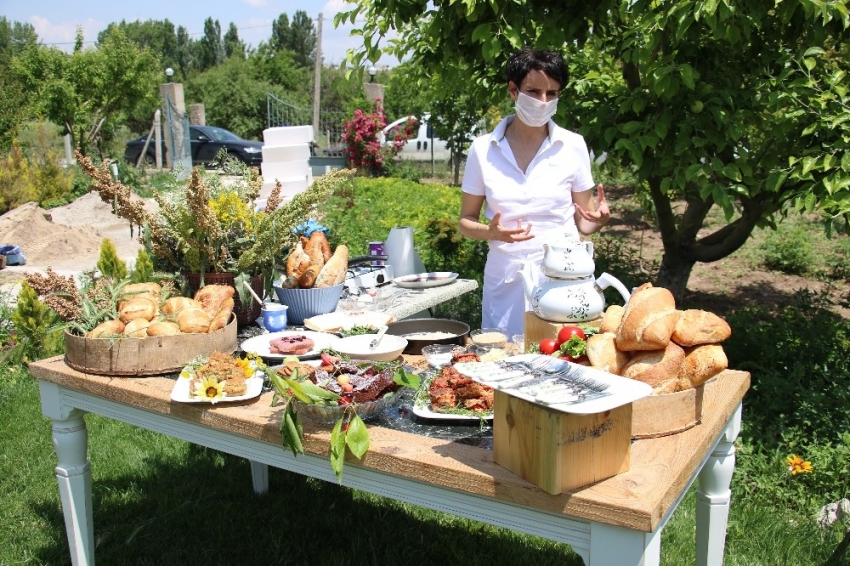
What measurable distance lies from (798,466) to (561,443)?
8.04 feet

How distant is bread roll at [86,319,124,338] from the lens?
2.18 m

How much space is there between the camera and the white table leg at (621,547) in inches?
54.8

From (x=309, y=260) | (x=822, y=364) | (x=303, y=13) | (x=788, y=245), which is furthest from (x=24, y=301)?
(x=303, y=13)

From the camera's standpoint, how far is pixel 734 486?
11.2ft

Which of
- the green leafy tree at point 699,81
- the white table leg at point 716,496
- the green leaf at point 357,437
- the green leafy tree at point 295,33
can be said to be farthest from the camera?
the green leafy tree at point 295,33

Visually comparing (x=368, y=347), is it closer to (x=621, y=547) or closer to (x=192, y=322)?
(x=192, y=322)

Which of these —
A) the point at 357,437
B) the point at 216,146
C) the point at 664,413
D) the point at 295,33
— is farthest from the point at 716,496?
the point at 295,33

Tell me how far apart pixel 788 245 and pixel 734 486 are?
4761 millimetres

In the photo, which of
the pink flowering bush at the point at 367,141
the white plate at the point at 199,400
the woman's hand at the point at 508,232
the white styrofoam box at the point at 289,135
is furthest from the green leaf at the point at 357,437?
the pink flowering bush at the point at 367,141

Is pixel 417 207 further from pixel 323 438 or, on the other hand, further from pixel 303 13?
pixel 303 13

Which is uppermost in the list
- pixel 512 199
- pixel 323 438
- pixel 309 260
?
pixel 512 199

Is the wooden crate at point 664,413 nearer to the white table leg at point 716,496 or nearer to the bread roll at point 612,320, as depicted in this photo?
the bread roll at point 612,320

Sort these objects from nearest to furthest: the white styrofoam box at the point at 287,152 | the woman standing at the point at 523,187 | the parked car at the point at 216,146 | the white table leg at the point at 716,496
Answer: the white table leg at the point at 716,496 → the woman standing at the point at 523,187 → the white styrofoam box at the point at 287,152 → the parked car at the point at 216,146

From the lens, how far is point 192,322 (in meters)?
2.23
